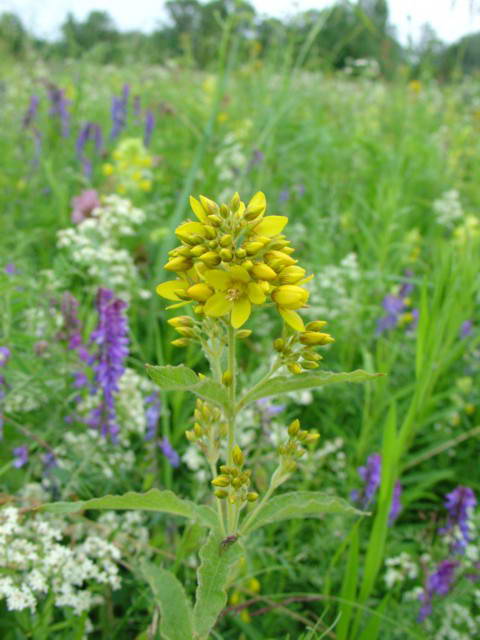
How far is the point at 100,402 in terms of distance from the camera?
176cm

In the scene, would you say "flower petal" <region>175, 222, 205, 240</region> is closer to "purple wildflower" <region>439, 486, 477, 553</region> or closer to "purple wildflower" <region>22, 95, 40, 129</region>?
"purple wildflower" <region>439, 486, 477, 553</region>

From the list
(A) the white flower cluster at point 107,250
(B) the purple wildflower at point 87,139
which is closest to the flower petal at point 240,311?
(A) the white flower cluster at point 107,250

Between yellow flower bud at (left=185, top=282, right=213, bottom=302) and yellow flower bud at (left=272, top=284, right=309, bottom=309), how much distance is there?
0.11m

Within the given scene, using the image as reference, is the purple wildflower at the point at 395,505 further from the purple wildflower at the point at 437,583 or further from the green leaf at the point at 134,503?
the green leaf at the point at 134,503

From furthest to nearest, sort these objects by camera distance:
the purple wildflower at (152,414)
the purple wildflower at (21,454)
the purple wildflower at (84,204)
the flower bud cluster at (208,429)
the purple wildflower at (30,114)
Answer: the purple wildflower at (30,114) → the purple wildflower at (84,204) → the purple wildflower at (152,414) → the purple wildflower at (21,454) → the flower bud cluster at (208,429)

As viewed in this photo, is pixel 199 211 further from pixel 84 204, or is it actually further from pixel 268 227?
pixel 84 204

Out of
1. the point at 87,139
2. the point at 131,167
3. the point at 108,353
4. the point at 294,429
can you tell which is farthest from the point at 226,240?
the point at 87,139

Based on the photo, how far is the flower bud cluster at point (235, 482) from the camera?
3.45ft

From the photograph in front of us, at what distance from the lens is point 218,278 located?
0.98 metres

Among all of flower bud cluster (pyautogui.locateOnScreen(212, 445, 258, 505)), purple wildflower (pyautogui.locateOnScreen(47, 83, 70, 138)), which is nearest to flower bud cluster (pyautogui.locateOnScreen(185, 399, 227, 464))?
flower bud cluster (pyautogui.locateOnScreen(212, 445, 258, 505))

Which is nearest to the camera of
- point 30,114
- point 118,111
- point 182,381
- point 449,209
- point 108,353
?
point 182,381

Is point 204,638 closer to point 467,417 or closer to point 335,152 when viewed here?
point 467,417

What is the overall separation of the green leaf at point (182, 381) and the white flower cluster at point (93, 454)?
2.58 feet

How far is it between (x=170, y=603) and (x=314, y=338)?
54cm
